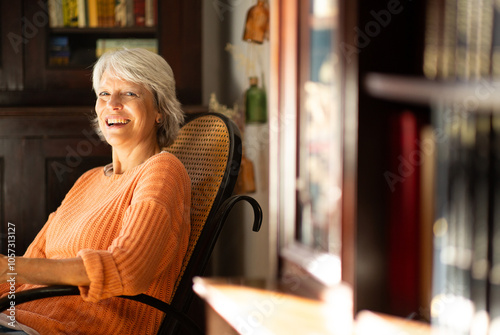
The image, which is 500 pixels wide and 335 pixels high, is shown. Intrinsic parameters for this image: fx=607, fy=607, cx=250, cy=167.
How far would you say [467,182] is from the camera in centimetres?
78

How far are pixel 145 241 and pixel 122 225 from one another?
141mm

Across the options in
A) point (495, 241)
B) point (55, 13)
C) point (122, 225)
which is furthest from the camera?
point (55, 13)

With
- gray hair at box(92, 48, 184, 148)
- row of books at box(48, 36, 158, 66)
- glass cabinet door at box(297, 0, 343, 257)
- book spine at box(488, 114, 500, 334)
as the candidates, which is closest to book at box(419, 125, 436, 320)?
book spine at box(488, 114, 500, 334)

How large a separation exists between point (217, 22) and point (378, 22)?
2.13 metres

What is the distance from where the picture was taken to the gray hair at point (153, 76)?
5.49 ft

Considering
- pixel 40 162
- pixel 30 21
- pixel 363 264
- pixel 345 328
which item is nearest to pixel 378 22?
pixel 363 264

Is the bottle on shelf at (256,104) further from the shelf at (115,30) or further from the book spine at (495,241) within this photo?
the book spine at (495,241)


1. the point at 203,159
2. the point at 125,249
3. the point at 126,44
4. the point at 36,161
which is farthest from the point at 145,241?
the point at 126,44

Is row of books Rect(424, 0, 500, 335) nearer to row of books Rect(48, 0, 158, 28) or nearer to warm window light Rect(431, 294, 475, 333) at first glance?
warm window light Rect(431, 294, 475, 333)

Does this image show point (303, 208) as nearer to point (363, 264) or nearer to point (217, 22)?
point (363, 264)

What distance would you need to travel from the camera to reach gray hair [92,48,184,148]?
167cm

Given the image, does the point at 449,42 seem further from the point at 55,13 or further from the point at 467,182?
the point at 55,13

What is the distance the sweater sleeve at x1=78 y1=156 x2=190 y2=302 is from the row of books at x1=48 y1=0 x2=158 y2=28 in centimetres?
137

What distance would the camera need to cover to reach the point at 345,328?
40.3 inches
